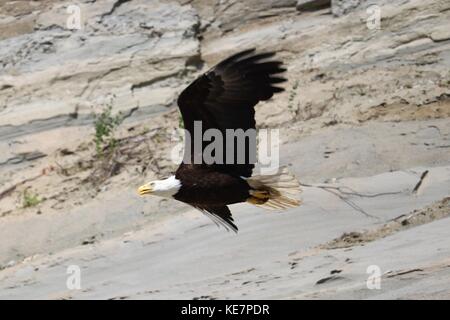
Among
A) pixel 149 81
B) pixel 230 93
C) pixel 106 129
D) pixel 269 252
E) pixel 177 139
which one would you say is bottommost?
pixel 269 252

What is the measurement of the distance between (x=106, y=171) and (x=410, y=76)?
9.37 feet

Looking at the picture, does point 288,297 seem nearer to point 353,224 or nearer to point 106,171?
point 353,224

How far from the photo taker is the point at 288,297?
8914mm

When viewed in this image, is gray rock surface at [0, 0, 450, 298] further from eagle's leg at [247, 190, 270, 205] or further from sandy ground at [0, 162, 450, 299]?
eagle's leg at [247, 190, 270, 205]

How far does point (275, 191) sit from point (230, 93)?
92 cm

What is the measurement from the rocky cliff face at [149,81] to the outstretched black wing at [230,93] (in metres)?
2.06

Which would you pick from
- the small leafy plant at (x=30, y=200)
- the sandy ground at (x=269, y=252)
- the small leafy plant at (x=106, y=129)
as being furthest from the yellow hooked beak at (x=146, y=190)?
the small leafy plant at (x=106, y=129)

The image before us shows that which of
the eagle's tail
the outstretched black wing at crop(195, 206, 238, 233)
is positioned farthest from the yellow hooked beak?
the eagle's tail

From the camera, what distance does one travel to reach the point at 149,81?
13.1m

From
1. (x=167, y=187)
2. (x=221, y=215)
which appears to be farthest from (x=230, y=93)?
(x=221, y=215)

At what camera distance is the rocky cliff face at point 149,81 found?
1153 cm

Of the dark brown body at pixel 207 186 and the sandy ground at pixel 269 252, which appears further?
the sandy ground at pixel 269 252

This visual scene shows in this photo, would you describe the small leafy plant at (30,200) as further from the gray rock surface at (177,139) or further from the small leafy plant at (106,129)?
the small leafy plant at (106,129)

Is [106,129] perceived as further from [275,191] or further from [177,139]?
[275,191]
